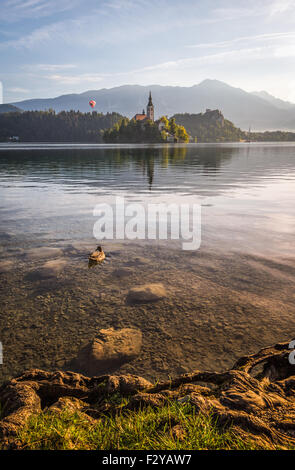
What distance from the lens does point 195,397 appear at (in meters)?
3.12

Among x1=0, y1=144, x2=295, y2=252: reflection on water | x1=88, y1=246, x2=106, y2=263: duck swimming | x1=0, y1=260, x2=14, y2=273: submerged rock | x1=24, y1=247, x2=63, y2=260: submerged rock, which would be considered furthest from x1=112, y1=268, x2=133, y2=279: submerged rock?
x1=0, y1=144, x2=295, y2=252: reflection on water

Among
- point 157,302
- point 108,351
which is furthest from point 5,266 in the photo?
point 108,351

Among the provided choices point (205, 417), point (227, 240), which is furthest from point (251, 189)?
point (205, 417)

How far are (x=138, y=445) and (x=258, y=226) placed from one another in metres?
11.8

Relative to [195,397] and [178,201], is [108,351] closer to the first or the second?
[195,397]

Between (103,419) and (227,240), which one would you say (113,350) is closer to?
(103,419)

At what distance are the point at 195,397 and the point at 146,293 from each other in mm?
3926

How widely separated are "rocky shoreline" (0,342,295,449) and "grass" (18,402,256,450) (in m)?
0.09

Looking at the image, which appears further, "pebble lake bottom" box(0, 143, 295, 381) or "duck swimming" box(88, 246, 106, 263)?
"duck swimming" box(88, 246, 106, 263)

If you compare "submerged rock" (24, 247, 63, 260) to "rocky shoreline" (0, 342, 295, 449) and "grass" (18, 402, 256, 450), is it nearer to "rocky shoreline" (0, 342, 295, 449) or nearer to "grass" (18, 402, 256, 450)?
"rocky shoreline" (0, 342, 295, 449)

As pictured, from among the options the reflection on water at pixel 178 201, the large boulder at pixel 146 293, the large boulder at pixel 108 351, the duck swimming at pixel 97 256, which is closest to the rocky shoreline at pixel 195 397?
the large boulder at pixel 108 351

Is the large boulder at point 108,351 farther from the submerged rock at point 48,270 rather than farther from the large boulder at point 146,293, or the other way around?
the submerged rock at point 48,270

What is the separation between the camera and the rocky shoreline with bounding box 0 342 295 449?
8.89 feet

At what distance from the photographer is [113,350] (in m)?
5.04
